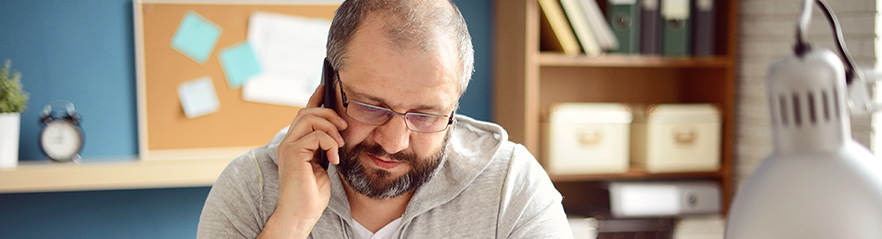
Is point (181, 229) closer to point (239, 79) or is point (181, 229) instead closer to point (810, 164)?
point (239, 79)

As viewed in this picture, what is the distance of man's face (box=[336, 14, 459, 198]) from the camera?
1.09m

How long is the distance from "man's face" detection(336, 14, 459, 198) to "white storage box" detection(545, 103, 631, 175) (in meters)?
1.12

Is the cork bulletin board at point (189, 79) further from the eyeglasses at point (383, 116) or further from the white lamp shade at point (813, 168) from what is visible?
the white lamp shade at point (813, 168)

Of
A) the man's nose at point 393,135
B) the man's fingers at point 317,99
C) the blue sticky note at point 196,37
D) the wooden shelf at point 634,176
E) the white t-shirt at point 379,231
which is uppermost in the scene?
the blue sticky note at point 196,37

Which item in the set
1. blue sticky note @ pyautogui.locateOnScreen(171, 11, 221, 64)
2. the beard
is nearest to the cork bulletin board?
blue sticky note @ pyautogui.locateOnScreen(171, 11, 221, 64)

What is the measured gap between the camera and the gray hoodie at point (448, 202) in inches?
46.3

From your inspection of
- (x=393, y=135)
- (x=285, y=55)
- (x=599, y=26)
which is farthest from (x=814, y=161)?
(x=285, y=55)

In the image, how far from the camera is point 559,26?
215cm

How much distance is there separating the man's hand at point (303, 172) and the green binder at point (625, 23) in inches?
52.1

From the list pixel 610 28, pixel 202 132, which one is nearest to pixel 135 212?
pixel 202 132

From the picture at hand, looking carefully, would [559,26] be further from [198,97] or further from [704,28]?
[198,97]

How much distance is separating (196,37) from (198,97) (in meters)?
0.20

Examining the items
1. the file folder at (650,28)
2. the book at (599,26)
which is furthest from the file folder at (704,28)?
the book at (599,26)

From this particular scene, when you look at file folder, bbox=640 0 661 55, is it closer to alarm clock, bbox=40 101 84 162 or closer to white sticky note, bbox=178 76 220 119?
white sticky note, bbox=178 76 220 119
